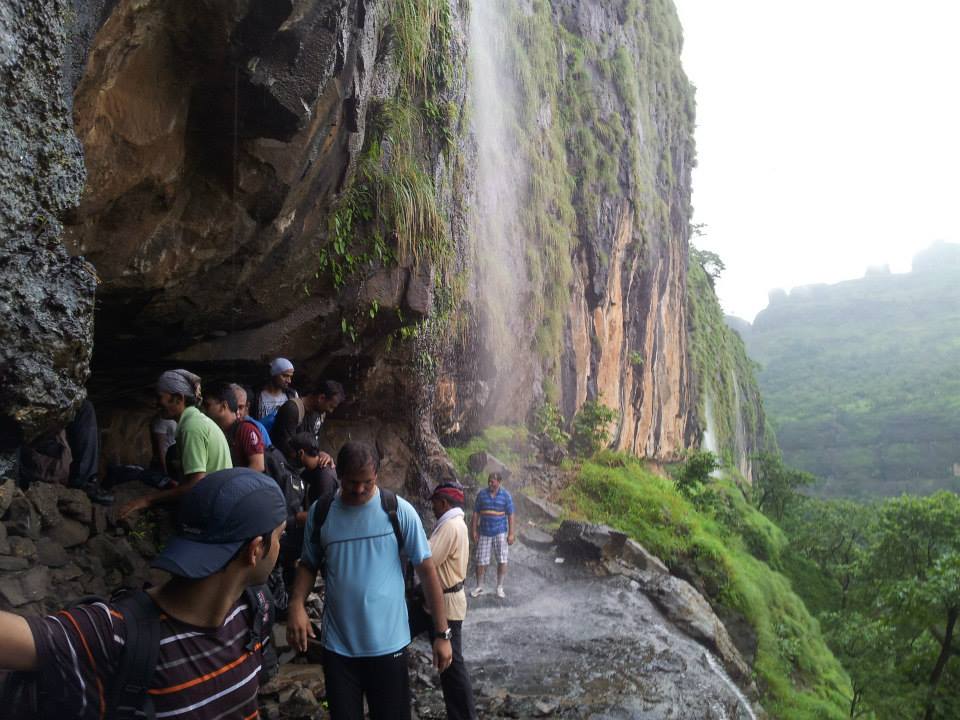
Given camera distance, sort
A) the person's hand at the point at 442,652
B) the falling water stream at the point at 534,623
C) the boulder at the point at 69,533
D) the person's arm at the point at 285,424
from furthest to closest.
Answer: the falling water stream at the point at 534,623
the person's arm at the point at 285,424
the boulder at the point at 69,533
the person's hand at the point at 442,652

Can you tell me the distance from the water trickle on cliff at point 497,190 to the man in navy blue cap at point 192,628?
447 inches

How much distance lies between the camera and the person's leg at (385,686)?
3203 millimetres

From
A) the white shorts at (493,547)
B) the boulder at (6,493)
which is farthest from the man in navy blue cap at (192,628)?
the white shorts at (493,547)

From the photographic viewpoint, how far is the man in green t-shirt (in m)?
4.07

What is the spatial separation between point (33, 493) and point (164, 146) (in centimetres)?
217

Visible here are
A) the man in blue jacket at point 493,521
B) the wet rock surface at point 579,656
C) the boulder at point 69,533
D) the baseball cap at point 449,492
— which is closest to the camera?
the boulder at point 69,533

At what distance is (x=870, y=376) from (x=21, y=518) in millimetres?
97045

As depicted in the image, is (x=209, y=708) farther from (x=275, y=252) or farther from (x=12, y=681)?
(x=275, y=252)

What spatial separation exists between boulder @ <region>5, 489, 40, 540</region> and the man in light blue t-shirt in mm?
1672

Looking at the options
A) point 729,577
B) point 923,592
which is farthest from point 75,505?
point 923,592

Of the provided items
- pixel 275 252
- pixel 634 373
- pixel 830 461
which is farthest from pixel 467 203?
pixel 830 461

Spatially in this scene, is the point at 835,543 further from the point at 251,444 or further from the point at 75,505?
the point at 75,505

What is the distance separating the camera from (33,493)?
4.16m

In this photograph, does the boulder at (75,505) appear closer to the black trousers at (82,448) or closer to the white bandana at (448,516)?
the black trousers at (82,448)
